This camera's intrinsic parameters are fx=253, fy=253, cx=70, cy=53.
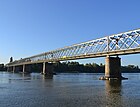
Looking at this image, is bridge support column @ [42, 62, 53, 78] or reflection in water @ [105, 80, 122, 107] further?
bridge support column @ [42, 62, 53, 78]

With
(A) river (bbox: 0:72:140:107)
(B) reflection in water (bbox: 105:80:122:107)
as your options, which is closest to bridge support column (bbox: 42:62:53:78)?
(A) river (bbox: 0:72:140:107)

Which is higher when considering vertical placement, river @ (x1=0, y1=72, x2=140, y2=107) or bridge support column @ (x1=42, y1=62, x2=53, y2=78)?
bridge support column @ (x1=42, y1=62, x2=53, y2=78)

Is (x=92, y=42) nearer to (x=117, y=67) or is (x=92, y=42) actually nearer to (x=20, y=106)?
(x=117, y=67)

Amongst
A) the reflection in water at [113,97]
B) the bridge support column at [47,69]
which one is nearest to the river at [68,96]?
the reflection in water at [113,97]

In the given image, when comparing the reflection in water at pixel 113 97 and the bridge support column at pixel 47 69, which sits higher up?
the bridge support column at pixel 47 69

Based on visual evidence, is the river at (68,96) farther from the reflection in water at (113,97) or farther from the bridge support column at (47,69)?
the bridge support column at (47,69)

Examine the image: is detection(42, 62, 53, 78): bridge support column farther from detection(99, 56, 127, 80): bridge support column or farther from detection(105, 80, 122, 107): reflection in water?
detection(105, 80, 122, 107): reflection in water

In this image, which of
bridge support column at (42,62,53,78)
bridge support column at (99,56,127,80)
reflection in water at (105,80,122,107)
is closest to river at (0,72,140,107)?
reflection in water at (105,80,122,107)

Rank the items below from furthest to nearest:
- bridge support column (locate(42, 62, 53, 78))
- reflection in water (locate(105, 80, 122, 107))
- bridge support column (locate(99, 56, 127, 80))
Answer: bridge support column (locate(42, 62, 53, 78)) → bridge support column (locate(99, 56, 127, 80)) → reflection in water (locate(105, 80, 122, 107))

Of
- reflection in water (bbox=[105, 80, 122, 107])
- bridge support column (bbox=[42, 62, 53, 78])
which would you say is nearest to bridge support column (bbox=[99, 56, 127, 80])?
reflection in water (bbox=[105, 80, 122, 107])

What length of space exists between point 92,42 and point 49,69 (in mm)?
61537

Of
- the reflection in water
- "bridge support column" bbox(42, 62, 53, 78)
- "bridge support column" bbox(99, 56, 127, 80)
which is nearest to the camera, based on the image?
the reflection in water

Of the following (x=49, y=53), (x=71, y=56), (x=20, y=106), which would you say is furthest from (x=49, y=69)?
(x=20, y=106)

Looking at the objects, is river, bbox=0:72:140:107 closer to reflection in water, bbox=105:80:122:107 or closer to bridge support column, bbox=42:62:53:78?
reflection in water, bbox=105:80:122:107
